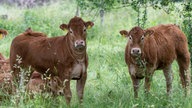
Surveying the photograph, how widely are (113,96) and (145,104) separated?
112cm

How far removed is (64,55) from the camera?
8.65m

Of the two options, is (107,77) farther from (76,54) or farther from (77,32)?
(77,32)

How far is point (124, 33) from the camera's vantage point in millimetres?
8820

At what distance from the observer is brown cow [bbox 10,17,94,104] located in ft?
27.7

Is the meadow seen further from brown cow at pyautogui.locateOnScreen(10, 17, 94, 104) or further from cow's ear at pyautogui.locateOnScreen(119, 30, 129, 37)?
cow's ear at pyautogui.locateOnScreen(119, 30, 129, 37)

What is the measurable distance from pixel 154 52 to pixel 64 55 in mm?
1617

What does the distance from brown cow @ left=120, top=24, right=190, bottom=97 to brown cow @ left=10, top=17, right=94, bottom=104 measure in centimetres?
83

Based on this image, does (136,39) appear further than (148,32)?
No

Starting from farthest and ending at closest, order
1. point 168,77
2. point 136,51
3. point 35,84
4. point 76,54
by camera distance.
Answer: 1. point 35,84
2. point 168,77
3. point 76,54
4. point 136,51

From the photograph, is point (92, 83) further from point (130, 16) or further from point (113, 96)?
point (130, 16)

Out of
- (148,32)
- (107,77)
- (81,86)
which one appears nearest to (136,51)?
(148,32)

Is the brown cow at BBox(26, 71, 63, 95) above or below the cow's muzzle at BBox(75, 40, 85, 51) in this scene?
below

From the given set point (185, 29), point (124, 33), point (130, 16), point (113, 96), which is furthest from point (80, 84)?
point (130, 16)

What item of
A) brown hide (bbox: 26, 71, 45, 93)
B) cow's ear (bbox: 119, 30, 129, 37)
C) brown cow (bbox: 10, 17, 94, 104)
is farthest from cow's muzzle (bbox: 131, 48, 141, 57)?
brown hide (bbox: 26, 71, 45, 93)
